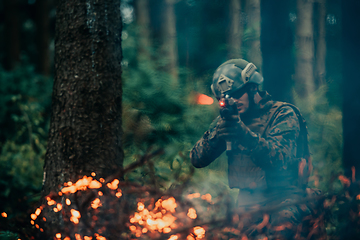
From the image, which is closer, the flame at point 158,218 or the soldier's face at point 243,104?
the flame at point 158,218

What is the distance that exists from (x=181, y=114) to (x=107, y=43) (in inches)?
49.6

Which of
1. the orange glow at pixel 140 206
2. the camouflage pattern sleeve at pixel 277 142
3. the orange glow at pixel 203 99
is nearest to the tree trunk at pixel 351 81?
the camouflage pattern sleeve at pixel 277 142

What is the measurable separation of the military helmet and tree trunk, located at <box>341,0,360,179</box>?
73 cm

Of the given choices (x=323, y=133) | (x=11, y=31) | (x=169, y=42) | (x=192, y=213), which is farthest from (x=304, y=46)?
(x=11, y=31)

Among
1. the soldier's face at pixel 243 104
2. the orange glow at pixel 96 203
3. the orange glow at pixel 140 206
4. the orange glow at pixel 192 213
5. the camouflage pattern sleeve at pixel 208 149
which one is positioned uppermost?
the soldier's face at pixel 243 104

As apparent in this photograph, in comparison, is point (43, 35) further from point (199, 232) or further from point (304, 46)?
point (199, 232)

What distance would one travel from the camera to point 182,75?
11.8ft

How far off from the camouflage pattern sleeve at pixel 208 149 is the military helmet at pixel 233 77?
32 cm

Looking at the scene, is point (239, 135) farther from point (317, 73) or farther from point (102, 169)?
point (102, 169)

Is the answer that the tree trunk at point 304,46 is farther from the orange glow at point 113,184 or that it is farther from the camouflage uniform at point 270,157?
the orange glow at point 113,184

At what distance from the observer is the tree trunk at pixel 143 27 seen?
13.1ft

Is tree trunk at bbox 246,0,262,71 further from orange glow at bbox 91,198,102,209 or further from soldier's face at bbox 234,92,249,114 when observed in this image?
orange glow at bbox 91,198,102,209

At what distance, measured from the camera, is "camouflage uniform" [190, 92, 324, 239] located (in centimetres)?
208

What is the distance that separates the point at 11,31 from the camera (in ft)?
29.4
